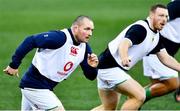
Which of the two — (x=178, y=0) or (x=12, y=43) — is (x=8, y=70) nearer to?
(x=178, y=0)

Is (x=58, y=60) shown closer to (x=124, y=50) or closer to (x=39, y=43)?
(x=39, y=43)

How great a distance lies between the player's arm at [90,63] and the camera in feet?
33.8

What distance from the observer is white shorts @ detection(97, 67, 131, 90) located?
1118 cm

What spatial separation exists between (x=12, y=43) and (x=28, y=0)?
1128cm

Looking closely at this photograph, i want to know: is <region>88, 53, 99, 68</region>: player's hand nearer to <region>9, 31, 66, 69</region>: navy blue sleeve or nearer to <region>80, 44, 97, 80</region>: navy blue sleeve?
<region>80, 44, 97, 80</region>: navy blue sleeve

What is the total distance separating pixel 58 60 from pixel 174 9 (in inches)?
118

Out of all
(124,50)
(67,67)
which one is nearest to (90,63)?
(67,67)

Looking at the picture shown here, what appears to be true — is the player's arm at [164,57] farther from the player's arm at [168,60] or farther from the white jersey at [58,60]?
the white jersey at [58,60]

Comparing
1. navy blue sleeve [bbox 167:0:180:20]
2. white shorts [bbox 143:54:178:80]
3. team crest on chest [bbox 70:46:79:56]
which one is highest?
team crest on chest [bbox 70:46:79:56]

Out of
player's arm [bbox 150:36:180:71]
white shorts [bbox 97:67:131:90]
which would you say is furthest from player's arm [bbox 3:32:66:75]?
player's arm [bbox 150:36:180:71]

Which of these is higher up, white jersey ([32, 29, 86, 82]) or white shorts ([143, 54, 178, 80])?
white jersey ([32, 29, 86, 82])

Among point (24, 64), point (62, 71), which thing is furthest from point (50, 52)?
point (24, 64)

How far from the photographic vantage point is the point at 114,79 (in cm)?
1120

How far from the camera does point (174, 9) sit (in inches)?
494
